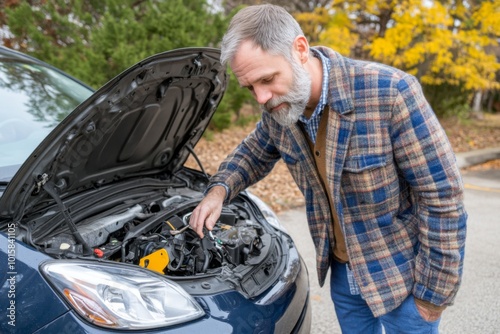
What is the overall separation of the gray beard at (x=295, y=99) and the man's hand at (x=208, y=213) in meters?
0.62

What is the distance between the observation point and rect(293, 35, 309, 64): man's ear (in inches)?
61.4

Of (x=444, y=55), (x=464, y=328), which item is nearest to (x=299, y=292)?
(x=464, y=328)

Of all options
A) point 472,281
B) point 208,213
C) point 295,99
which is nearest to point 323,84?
point 295,99

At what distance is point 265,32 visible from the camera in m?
1.51

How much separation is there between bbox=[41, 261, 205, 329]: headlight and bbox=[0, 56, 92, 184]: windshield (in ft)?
2.38

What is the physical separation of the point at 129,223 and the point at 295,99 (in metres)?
1.14

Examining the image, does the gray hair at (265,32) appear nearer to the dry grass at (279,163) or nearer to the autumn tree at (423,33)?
the dry grass at (279,163)

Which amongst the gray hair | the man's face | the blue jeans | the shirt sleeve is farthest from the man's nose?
the blue jeans

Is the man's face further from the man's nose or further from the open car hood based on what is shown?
the open car hood

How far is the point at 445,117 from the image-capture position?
43.5 ft

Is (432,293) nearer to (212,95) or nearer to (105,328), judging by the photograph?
(105,328)

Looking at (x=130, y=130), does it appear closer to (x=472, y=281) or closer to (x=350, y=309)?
(x=350, y=309)

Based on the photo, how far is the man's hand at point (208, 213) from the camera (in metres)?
2.08

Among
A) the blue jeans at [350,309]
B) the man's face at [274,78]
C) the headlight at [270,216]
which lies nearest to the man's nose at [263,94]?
the man's face at [274,78]
